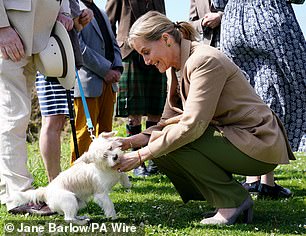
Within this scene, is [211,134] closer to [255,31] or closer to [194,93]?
[194,93]

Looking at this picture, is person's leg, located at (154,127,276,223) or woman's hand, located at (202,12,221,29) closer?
person's leg, located at (154,127,276,223)

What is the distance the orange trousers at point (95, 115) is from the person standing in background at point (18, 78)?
62.9 inches

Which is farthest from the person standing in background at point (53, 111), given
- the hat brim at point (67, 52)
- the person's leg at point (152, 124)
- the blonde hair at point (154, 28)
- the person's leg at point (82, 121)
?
the person's leg at point (152, 124)

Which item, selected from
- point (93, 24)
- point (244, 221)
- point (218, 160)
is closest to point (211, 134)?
point (218, 160)

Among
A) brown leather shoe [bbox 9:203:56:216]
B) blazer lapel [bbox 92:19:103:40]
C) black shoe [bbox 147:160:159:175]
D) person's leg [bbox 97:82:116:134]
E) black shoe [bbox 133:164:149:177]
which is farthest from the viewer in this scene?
black shoe [bbox 147:160:159:175]

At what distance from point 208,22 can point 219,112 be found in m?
2.07

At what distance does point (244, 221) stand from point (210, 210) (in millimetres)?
475

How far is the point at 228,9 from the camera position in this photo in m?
6.14

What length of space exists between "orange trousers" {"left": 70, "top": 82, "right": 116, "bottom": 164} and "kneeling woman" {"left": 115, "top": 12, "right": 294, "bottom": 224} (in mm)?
1863

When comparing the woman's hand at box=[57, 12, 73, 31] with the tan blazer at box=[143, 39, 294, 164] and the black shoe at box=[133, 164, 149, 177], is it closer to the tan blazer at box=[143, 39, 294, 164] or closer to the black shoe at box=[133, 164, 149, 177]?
the tan blazer at box=[143, 39, 294, 164]

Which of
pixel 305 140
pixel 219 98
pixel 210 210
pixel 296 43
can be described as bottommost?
pixel 210 210

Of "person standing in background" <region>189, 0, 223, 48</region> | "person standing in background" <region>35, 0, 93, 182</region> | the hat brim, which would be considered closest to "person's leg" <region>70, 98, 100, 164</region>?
"person standing in background" <region>35, 0, 93, 182</region>

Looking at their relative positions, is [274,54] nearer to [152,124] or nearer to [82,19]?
[82,19]

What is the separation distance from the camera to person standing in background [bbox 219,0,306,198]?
19.2 feet
